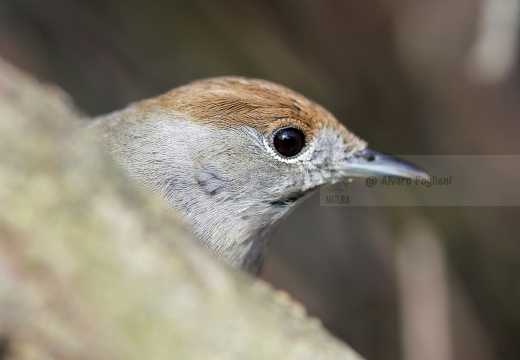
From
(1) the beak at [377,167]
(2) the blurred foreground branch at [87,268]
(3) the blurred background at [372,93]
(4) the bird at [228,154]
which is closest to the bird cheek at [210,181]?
(4) the bird at [228,154]

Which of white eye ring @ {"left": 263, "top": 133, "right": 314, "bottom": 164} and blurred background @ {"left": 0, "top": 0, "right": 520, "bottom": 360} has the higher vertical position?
blurred background @ {"left": 0, "top": 0, "right": 520, "bottom": 360}

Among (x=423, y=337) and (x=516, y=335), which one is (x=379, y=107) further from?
(x=516, y=335)

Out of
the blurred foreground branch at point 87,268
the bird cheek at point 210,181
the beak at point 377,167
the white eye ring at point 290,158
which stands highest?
the beak at point 377,167

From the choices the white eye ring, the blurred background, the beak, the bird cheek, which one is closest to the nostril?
the beak

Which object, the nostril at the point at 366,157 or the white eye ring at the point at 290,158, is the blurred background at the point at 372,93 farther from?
the white eye ring at the point at 290,158

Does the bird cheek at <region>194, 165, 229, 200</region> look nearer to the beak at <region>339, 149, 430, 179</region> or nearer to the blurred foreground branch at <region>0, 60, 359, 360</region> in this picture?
the beak at <region>339, 149, 430, 179</region>

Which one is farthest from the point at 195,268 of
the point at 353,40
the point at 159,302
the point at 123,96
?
the point at 123,96
